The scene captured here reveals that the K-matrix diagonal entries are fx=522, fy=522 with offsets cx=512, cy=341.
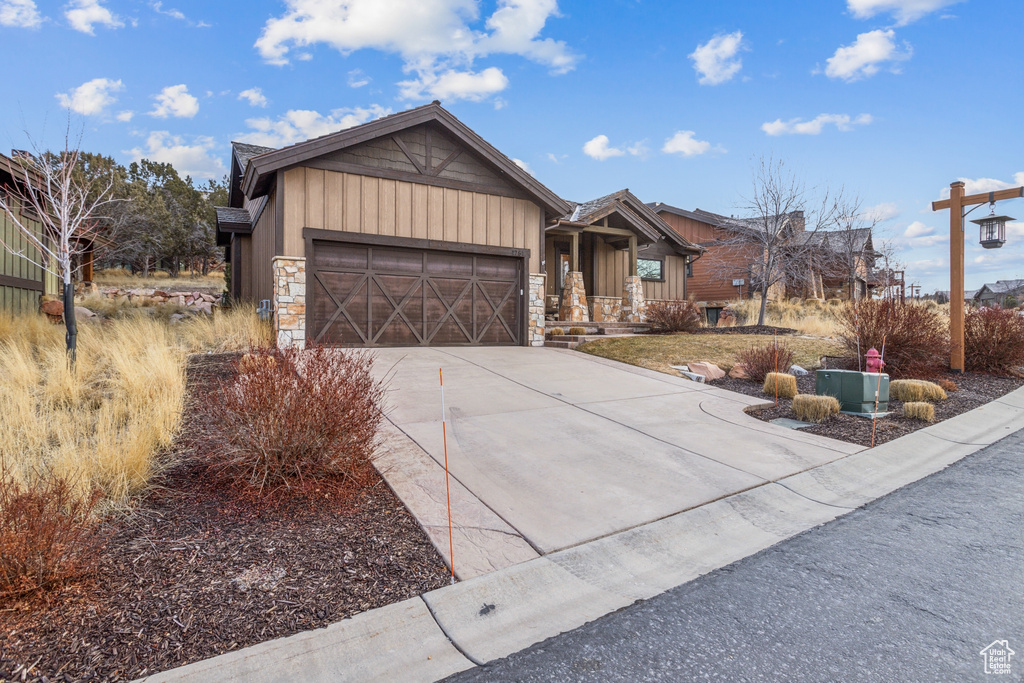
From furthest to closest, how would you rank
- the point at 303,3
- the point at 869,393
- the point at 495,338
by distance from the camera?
the point at 495,338 → the point at 303,3 → the point at 869,393

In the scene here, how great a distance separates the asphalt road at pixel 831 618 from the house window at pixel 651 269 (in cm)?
1772

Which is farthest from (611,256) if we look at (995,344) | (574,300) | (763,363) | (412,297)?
(995,344)

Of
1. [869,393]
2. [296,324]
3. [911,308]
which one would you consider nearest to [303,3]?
[296,324]

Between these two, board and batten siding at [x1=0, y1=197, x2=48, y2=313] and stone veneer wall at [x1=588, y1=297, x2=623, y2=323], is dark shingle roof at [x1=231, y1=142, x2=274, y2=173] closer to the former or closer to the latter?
board and batten siding at [x1=0, y1=197, x2=48, y2=313]

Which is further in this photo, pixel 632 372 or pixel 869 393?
pixel 632 372

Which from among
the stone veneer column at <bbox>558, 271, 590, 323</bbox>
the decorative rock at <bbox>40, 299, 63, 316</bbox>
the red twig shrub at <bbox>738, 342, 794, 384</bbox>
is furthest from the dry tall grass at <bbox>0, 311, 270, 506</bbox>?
the stone veneer column at <bbox>558, 271, 590, 323</bbox>

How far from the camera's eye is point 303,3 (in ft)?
30.6

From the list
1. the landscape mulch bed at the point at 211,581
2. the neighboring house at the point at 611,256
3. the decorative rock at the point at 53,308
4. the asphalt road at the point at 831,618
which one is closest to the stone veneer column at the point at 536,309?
the neighboring house at the point at 611,256

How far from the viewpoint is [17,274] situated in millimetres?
12742

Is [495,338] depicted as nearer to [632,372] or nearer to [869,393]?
[632,372]

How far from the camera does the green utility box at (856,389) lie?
6961mm

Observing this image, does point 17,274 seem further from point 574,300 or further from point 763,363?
point 763,363

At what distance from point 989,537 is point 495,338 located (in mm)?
10455

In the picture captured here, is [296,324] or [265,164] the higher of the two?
[265,164]
